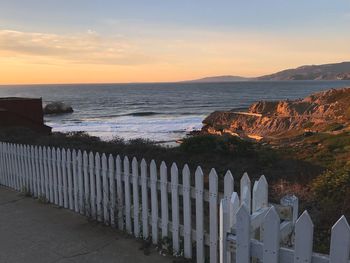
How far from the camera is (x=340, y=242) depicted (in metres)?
2.62

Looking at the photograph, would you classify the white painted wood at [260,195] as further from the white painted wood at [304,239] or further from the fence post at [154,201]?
the fence post at [154,201]

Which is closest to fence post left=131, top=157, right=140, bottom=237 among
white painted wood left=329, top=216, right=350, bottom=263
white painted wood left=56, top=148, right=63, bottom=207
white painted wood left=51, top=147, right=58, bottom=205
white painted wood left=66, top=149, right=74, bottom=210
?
white painted wood left=66, top=149, right=74, bottom=210

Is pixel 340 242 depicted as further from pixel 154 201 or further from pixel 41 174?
pixel 41 174

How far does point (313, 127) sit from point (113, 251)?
28.5 metres

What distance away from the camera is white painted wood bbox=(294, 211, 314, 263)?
2779 millimetres

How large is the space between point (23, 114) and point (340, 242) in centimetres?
1764

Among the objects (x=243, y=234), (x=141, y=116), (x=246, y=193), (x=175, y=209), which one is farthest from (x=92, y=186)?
(x=141, y=116)

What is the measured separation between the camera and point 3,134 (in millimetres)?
13453

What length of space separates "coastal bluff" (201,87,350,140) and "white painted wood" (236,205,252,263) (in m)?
28.4

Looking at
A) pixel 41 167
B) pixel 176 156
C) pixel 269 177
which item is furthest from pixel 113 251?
pixel 176 156

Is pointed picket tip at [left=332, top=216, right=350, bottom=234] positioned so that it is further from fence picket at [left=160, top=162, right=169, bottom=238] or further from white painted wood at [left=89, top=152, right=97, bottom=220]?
white painted wood at [left=89, top=152, right=97, bottom=220]

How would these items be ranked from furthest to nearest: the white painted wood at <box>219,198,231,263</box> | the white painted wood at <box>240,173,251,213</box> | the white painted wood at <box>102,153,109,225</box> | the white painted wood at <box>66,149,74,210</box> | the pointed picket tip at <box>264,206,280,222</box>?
the white painted wood at <box>66,149,74,210</box>
the white painted wood at <box>102,153,109,225</box>
the white painted wood at <box>240,173,251,213</box>
the white painted wood at <box>219,198,231,263</box>
the pointed picket tip at <box>264,206,280,222</box>

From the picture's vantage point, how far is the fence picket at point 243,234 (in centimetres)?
315

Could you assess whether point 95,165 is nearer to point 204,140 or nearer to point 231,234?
point 231,234
